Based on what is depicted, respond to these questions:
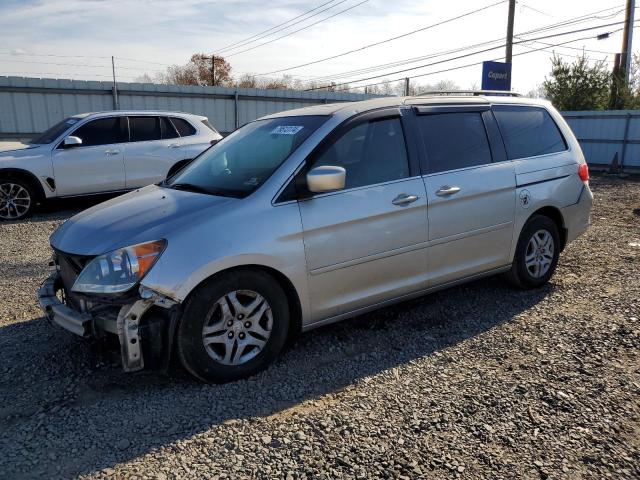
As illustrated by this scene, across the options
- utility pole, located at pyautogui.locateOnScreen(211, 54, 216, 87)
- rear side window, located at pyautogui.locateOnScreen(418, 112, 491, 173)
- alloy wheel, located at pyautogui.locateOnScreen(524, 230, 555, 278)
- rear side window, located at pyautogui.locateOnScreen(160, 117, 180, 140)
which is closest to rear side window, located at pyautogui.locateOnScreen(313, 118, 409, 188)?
rear side window, located at pyautogui.locateOnScreen(418, 112, 491, 173)

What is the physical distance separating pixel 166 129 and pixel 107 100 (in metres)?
7.60

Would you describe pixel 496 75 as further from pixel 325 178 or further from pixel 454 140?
pixel 325 178

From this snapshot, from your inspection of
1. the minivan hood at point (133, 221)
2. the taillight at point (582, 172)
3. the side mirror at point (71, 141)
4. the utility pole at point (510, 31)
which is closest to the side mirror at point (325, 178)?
the minivan hood at point (133, 221)

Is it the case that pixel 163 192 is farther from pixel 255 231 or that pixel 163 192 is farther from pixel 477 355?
pixel 477 355

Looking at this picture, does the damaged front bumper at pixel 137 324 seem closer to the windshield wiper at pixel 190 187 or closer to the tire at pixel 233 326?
the tire at pixel 233 326

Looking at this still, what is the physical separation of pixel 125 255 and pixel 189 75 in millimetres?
65547

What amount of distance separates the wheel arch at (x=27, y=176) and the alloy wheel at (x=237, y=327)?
6.97 m

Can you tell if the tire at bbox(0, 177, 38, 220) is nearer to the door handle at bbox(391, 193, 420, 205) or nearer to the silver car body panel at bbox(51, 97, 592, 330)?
the silver car body panel at bbox(51, 97, 592, 330)

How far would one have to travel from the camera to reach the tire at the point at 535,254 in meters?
5.11

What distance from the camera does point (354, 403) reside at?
3.29 meters

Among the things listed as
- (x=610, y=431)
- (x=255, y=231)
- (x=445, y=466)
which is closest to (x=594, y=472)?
(x=610, y=431)

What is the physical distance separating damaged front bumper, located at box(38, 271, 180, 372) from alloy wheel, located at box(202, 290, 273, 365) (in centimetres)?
25

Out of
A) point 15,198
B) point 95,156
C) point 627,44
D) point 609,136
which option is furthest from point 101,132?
point 627,44

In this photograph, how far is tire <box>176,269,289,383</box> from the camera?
3303 mm
